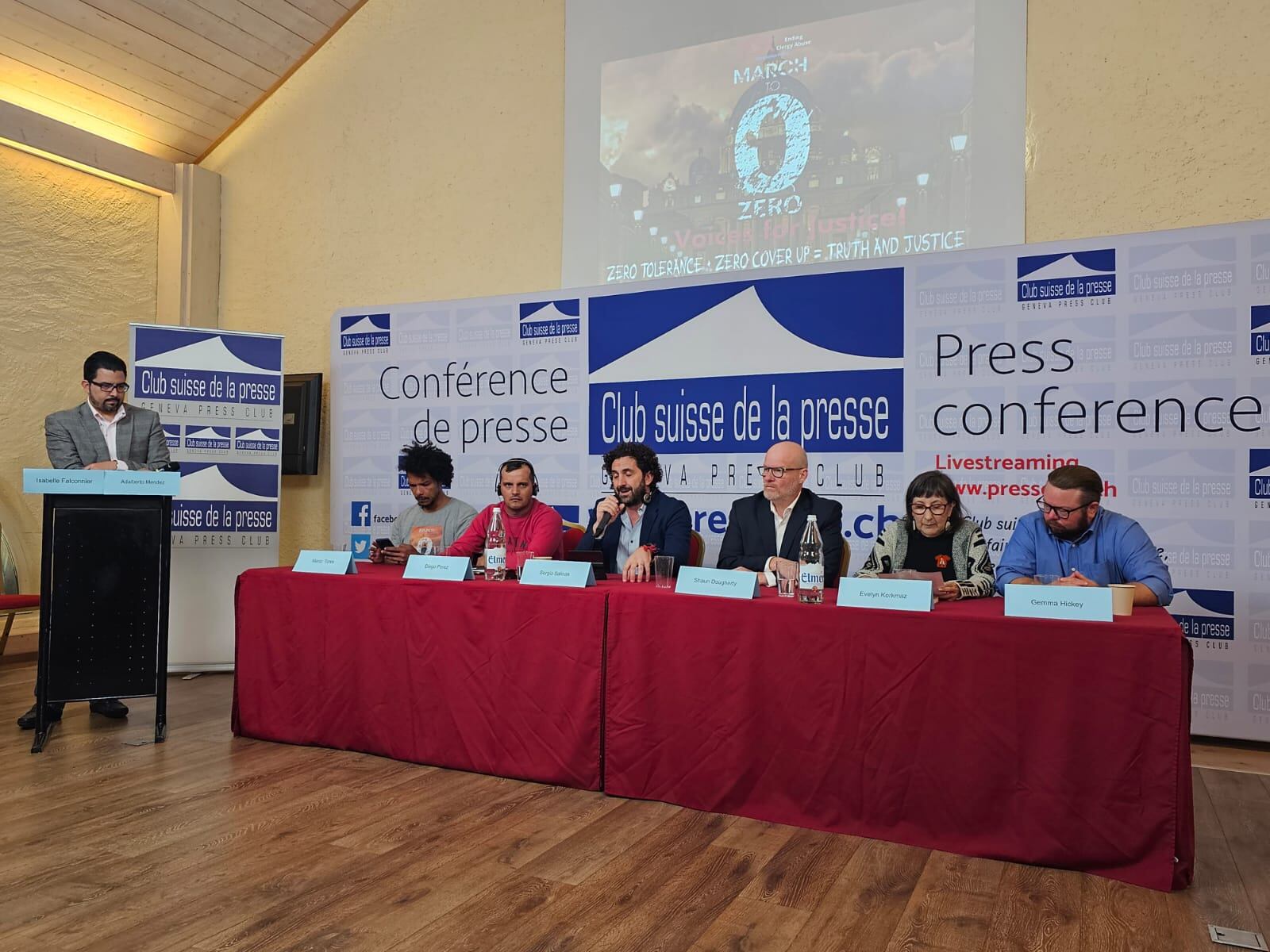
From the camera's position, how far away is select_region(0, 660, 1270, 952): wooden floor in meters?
1.82

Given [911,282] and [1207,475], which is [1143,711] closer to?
[1207,475]

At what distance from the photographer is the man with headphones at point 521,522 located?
351 centimetres

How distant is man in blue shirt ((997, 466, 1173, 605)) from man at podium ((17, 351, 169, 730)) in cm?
325

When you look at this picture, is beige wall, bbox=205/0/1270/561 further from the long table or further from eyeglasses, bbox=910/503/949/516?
the long table

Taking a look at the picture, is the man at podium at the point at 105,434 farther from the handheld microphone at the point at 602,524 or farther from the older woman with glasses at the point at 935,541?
the older woman with glasses at the point at 935,541

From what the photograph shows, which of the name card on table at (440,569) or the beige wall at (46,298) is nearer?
the name card on table at (440,569)

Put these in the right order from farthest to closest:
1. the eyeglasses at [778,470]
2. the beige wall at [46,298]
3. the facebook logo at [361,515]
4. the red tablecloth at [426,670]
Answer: the facebook logo at [361,515] → the beige wall at [46,298] → the eyeglasses at [778,470] → the red tablecloth at [426,670]

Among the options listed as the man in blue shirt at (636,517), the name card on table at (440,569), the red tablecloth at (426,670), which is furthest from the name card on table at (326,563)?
the man in blue shirt at (636,517)

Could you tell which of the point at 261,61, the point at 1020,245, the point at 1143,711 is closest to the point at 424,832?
the point at 1143,711

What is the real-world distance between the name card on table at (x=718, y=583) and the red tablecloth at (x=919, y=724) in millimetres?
38

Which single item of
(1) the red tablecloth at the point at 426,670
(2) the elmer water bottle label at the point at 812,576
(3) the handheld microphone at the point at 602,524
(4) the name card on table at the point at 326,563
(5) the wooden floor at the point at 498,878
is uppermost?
(3) the handheld microphone at the point at 602,524

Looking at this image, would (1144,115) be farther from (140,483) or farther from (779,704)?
(140,483)

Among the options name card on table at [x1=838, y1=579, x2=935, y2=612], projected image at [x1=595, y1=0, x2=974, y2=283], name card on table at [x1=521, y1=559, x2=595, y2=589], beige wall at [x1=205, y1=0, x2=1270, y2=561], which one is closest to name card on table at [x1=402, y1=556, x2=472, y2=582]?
name card on table at [x1=521, y1=559, x2=595, y2=589]

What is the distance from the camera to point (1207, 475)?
3.55 meters
